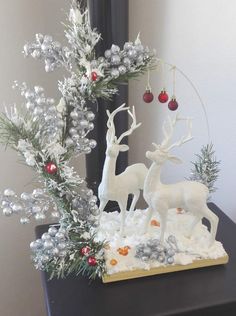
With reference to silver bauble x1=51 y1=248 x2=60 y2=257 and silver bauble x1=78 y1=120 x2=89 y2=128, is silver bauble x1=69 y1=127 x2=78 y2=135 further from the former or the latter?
silver bauble x1=51 y1=248 x2=60 y2=257

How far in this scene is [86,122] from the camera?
66cm

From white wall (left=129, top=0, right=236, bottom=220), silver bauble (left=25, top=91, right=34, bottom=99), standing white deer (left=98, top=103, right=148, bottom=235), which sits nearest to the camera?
silver bauble (left=25, top=91, right=34, bottom=99)

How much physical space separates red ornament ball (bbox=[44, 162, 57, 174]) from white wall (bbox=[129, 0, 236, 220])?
579 millimetres

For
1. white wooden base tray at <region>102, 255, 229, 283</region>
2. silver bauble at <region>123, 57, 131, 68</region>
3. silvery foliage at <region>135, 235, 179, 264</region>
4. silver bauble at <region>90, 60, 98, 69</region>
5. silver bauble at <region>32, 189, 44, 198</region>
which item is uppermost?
silver bauble at <region>123, 57, 131, 68</region>

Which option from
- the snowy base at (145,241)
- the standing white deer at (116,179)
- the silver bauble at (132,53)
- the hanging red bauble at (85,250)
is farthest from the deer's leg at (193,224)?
the silver bauble at (132,53)

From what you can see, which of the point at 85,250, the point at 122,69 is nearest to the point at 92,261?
the point at 85,250

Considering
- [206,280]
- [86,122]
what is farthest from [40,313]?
[86,122]

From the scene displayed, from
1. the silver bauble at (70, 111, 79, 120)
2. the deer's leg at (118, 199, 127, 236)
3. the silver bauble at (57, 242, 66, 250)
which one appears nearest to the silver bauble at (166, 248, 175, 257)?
the deer's leg at (118, 199, 127, 236)

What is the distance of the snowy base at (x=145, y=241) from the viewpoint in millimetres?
766

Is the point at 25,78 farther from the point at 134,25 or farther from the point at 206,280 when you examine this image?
the point at 206,280

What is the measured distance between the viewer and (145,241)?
81 centimetres

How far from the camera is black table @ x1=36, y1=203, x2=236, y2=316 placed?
2.31 ft

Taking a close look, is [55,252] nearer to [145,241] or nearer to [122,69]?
[145,241]

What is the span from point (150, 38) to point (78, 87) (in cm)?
55
